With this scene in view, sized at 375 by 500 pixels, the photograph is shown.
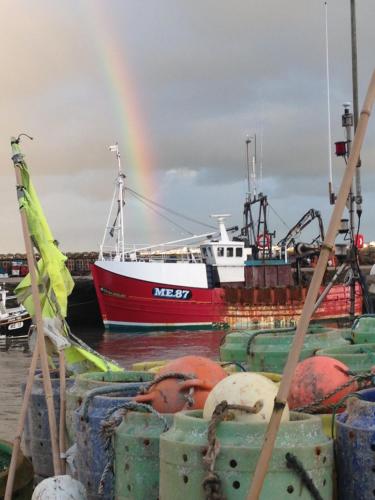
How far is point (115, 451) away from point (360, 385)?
1.58 m

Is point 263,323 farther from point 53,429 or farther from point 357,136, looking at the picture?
point 357,136

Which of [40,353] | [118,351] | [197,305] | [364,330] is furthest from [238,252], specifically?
[40,353]

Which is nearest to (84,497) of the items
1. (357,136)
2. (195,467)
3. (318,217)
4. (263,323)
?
(195,467)

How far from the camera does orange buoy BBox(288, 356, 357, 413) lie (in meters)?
4.43

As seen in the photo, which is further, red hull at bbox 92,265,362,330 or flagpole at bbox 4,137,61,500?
red hull at bbox 92,265,362,330

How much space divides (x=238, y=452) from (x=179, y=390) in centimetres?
102

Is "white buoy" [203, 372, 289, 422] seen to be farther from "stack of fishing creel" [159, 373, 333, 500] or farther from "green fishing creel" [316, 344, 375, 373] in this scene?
"green fishing creel" [316, 344, 375, 373]

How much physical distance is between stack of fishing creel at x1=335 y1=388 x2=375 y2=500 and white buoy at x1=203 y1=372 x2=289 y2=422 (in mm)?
322

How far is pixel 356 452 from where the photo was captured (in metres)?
3.54

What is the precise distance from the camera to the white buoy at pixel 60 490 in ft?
14.3

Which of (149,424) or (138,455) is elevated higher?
(149,424)

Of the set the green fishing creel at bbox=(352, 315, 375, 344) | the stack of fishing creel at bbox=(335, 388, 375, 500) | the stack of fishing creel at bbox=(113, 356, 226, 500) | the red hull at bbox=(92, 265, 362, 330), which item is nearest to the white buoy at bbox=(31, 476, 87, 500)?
the stack of fishing creel at bbox=(113, 356, 226, 500)

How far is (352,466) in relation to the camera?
11.7 ft

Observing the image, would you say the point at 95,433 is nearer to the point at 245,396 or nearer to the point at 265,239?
the point at 245,396
